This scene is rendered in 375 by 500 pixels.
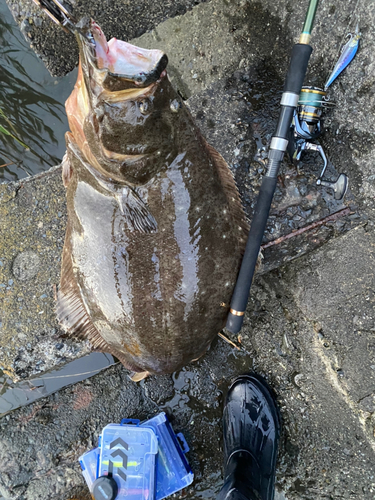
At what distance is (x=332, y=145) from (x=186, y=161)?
1.25 meters

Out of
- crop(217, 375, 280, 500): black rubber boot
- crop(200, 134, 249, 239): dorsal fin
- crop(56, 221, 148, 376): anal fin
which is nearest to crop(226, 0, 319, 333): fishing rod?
crop(200, 134, 249, 239): dorsal fin

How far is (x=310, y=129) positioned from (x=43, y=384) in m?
3.46

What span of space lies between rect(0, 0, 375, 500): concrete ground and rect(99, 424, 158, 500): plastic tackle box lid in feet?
1.26

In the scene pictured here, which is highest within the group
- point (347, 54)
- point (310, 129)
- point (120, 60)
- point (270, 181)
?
point (347, 54)

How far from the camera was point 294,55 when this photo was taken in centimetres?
188

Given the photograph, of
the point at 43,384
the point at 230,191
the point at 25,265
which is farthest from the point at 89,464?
the point at 230,191

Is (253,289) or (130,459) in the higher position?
(253,289)

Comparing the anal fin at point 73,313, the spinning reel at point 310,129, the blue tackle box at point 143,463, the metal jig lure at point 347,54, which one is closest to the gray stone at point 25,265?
the anal fin at point 73,313

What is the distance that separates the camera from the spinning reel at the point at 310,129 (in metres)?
2.21

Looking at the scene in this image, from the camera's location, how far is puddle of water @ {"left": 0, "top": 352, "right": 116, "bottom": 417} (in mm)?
3217

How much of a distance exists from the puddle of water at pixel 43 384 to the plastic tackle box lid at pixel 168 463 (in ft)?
2.76

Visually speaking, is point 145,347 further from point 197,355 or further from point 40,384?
point 40,384

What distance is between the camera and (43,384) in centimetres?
323

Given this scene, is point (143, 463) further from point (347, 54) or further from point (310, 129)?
point (347, 54)
